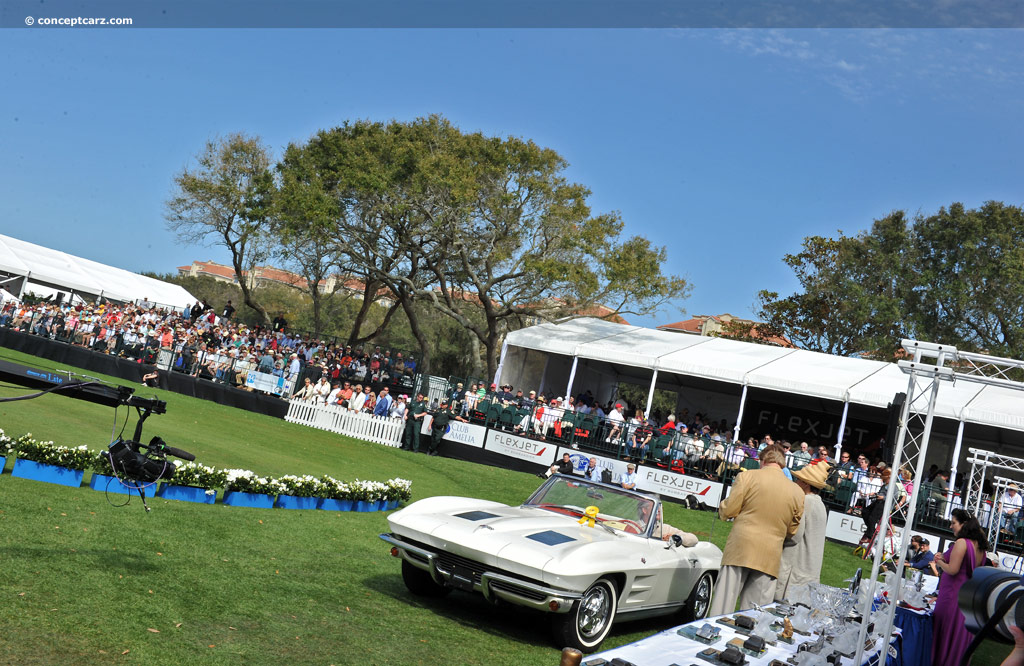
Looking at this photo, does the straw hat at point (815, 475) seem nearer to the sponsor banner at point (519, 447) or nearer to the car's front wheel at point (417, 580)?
the car's front wheel at point (417, 580)

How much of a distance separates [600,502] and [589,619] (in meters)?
1.58

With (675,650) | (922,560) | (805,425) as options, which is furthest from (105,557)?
(805,425)

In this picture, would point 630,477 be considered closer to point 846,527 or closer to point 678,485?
point 678,485

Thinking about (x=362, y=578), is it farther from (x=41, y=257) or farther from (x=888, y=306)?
(x=41, y=257)

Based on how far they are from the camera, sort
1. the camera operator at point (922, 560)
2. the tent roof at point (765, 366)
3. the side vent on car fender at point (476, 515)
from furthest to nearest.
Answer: the tent roof at point (765, 366) → the camera operator at point (922, 560) → the side vent on car fender at point (476, 515)

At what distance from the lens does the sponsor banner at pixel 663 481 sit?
814 inches

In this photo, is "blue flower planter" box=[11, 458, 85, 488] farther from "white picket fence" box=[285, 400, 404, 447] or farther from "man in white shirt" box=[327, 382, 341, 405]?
"man in white shirt" box=[327, 382, 341, 405]

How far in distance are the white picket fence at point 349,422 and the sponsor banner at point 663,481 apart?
5.01 meters

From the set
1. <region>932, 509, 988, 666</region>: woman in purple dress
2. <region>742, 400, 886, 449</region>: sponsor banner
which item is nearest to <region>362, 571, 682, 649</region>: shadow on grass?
<region>932, 509, 988, 666</region>: woman in purple dress

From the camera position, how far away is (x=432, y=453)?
2289 centimetres

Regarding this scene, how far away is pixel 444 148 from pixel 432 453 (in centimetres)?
1534

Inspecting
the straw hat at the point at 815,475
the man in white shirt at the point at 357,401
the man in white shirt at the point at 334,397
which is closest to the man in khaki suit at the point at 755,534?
the straw hat at the point at 815,475

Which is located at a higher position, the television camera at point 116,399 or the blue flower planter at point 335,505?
the television camera at point 116,399

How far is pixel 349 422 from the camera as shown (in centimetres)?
2316
